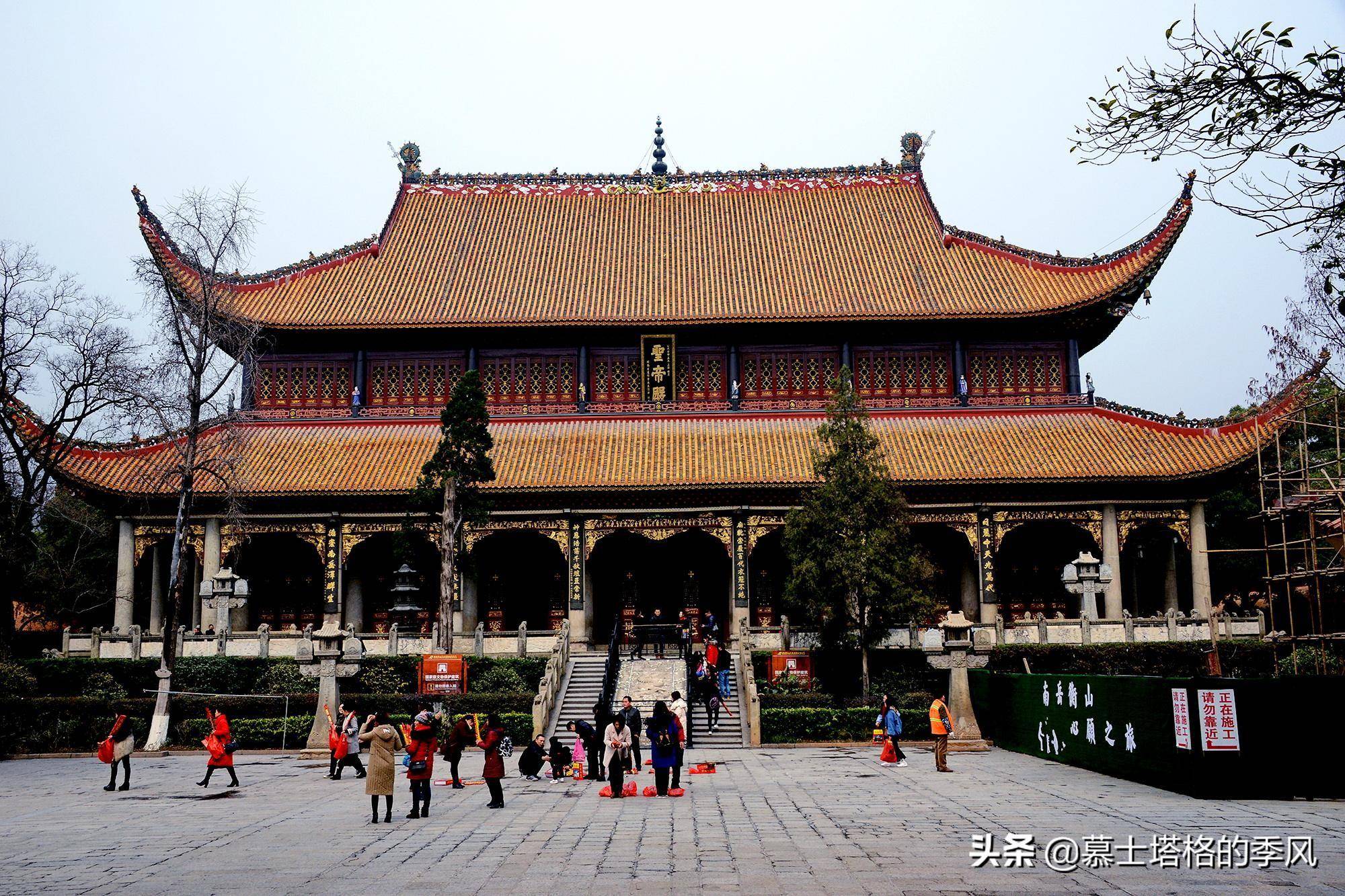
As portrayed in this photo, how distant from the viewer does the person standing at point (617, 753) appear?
16.7 metres

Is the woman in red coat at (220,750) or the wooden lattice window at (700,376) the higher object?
the wooden lattice window at (700,376)

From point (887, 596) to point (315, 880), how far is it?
1820cm

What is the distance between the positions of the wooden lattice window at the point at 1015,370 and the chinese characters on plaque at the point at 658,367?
30.4 feet

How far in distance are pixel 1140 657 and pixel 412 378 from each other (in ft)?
74.7

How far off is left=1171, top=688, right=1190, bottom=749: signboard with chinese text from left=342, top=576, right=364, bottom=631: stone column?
977 inches

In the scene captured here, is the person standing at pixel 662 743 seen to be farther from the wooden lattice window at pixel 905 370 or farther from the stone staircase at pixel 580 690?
the wooden lattice window at pixel 905 370

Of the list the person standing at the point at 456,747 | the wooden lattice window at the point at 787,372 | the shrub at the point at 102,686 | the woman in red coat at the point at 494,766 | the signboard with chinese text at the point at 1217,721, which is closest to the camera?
the signboard with chinese text at the point at 1217,721

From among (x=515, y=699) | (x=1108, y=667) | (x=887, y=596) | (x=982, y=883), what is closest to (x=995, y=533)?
(x=1108, y=667)

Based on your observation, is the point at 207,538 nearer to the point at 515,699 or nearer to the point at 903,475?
the point at 515,699

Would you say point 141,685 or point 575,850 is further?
point 141,685

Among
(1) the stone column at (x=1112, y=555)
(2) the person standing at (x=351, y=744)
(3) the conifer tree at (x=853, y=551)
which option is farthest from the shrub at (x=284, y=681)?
(1) the stone column at (x=1112, y=555)

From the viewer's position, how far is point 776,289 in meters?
38.5

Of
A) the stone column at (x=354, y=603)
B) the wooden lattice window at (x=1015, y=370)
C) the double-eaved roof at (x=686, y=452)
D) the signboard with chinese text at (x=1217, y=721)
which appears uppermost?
the wooden lattice window at (x=1015, y=370)

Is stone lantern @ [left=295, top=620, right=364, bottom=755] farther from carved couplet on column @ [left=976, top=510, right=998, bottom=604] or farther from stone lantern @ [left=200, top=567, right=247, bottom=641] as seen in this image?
carved couplet on column @ [left=976, top=510, right=998, bottom=604]
